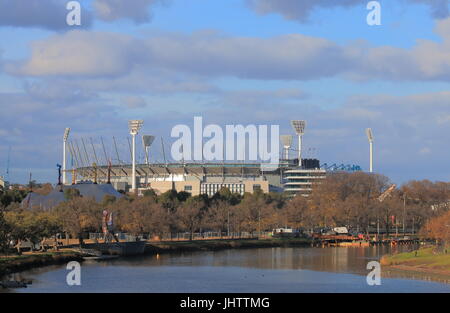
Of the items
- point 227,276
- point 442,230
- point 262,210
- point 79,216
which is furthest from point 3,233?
point 262,210

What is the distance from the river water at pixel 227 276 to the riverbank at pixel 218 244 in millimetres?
7565

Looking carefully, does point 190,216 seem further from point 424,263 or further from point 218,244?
point 424,263

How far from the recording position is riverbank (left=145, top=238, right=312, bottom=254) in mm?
108856

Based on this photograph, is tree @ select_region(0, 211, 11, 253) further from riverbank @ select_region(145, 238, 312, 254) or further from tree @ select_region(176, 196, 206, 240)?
tree @ select_region(176, 196, 206, 240)

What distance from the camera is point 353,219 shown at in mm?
153625

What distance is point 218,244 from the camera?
4695 inches

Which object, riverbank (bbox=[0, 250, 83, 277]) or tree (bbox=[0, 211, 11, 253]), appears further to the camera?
tree (bbox=[0, 211, 11, 253])

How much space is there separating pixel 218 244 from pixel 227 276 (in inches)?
1766

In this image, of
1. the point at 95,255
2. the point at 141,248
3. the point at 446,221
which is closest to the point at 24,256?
the point at 95,255

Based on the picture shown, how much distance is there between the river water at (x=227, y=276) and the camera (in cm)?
6394

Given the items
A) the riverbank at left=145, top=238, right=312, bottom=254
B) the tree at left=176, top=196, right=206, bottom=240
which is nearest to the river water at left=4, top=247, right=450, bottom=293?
the riverbank at left=145, top=238, right=312, bottom=254

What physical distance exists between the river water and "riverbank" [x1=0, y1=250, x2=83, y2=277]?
4.36 ft
